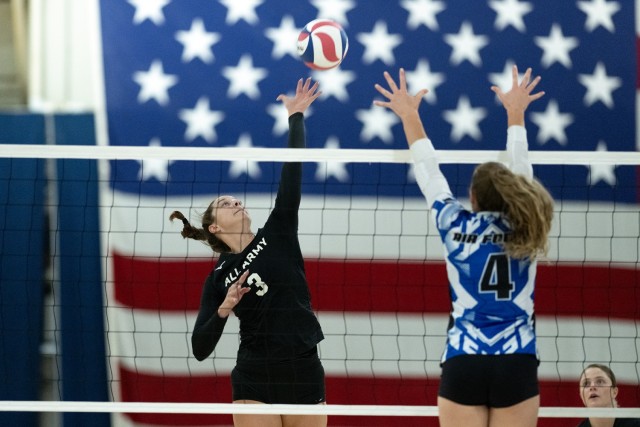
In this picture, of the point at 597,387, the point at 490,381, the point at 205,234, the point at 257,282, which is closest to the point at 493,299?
the point at 490,381

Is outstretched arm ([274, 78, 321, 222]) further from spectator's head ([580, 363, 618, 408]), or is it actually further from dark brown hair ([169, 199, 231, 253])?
spectator's head ([580, 363, 618, 408])

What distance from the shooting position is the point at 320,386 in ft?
15.9

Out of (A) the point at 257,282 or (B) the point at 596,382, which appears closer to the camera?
(A) the point at 257,282

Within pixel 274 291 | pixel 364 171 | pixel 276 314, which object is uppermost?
pixel 364 171

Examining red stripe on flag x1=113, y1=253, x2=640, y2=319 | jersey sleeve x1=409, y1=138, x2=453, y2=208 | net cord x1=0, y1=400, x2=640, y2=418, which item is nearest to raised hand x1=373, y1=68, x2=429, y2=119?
jersey sleeve x1=409, y1=138, x2=453, y2=208

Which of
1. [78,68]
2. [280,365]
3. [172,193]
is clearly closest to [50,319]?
[172,193]

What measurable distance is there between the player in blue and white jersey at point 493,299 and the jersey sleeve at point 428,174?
0.29 feet

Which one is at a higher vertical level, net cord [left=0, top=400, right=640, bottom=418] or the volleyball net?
the volleyball net

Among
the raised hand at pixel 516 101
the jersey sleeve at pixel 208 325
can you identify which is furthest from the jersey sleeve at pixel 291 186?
the raised hand at pixel 516 101

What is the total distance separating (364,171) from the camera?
705 centimetres

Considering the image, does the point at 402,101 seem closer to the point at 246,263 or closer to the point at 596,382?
the point at 246,263

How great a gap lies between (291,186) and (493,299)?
4.53ft

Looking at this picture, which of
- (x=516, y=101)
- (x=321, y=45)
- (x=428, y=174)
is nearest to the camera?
(x=428, y=174)

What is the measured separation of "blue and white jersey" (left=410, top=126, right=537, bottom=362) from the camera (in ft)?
12.2
